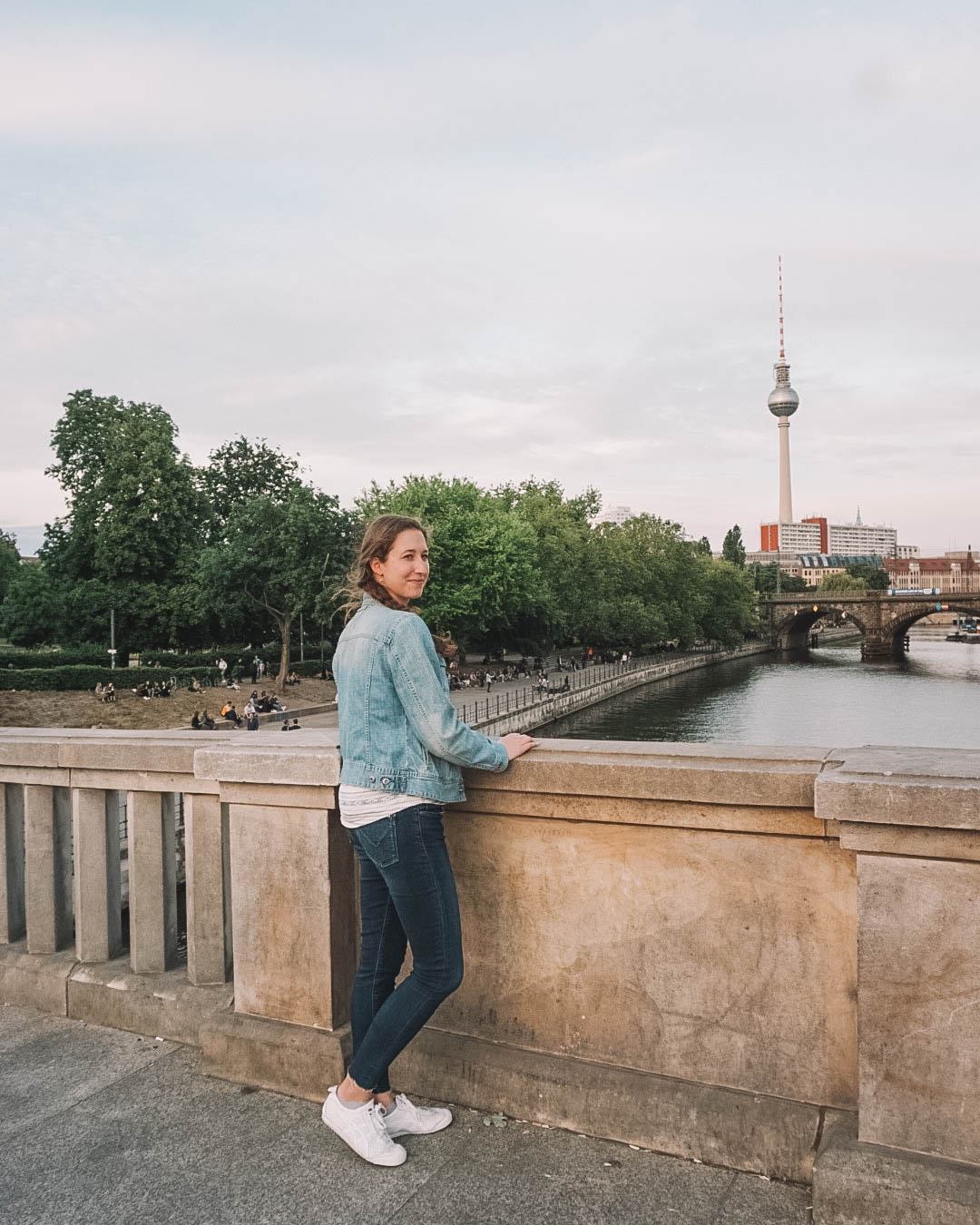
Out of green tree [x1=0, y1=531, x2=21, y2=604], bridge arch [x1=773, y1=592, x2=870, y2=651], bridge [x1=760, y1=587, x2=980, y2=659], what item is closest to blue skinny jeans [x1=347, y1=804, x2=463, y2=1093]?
green tree [x1=0, y1=531, x2=21, y2=604]

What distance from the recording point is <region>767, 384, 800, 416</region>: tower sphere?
184750 mm

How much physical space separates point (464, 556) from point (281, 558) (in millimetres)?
8018

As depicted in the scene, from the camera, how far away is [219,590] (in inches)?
1587

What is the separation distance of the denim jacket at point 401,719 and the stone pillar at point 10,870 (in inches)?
78.2

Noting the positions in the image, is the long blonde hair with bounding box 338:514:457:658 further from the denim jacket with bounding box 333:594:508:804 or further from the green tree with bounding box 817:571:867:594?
the green tree with bounding box 817:571:867:594

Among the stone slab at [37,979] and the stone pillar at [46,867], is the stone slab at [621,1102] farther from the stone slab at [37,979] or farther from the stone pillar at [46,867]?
the stone pillar at [46,867]

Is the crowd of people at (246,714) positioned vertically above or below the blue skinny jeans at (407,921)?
below

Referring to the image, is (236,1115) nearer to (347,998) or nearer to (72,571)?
(347,998)

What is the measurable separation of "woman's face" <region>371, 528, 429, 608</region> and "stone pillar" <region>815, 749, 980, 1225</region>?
4.35ft

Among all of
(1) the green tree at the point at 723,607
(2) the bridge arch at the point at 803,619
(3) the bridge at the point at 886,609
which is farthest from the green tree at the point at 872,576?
(1) the green tree at the point at 723,607

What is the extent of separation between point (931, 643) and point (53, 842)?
141202mm

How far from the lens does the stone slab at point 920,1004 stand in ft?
7.64

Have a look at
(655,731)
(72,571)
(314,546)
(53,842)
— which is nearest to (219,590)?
(314,546)

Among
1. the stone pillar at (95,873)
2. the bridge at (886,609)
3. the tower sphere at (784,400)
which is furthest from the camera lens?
the tower sphere at (784,400)
